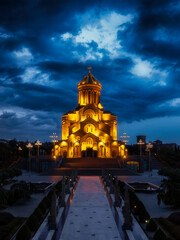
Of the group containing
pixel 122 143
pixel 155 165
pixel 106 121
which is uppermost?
pixel 106 121

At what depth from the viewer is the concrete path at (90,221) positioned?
8.19m

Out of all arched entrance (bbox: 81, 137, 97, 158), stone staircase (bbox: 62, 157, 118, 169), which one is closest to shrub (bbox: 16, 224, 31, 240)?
stone staircase (bbox: 62, 157, 118, 169)

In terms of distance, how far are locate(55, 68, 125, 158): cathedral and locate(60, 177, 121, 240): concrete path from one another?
32347 millimetres

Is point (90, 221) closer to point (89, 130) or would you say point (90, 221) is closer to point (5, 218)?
point (5, 218)

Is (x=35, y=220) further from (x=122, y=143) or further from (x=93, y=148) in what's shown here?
(x=122, y=143)

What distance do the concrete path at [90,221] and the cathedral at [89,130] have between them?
32.3 metres

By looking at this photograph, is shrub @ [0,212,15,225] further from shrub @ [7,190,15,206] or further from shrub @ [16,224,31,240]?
shrub @ [7,190,15,206]

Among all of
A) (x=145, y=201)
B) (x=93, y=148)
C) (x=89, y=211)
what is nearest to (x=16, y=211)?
(x=89, y=211)

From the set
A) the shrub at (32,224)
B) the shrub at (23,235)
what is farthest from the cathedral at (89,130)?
the shrub at (23,235)

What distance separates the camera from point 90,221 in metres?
9.83

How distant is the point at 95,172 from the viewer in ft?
105

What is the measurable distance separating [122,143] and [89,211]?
132ft

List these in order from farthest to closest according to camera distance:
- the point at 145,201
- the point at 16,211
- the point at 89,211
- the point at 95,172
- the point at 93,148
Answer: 1. the point at 93,148
2. the point at 95,172
3. the point at 145,201
4. the point at 16,211
5. the point at 89,211

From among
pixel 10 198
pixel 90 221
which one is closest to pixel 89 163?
pixel 10 198
